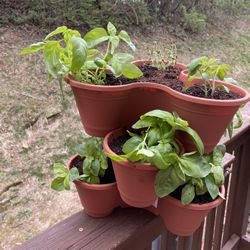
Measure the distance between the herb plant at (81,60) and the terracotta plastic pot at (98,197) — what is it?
253mm

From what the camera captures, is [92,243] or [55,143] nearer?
Result: [92,243]

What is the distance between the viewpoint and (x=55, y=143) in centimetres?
306

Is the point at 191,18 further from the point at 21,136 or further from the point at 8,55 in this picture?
the point at 21,136

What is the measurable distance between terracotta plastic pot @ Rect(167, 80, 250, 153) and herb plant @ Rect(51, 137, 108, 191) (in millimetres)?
207

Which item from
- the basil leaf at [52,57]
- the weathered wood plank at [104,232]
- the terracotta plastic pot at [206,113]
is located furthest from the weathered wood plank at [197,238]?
the basil leaf at [52,57]

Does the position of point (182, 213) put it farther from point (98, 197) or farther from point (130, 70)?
point (130, 70)

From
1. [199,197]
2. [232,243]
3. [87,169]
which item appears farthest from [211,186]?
[232,243]

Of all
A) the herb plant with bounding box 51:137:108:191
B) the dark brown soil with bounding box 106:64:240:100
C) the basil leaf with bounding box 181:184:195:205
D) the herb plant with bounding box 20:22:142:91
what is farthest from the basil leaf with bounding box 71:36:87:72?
the basil leaf with bounding box 181:184:195:205

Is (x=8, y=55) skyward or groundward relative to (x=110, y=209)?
→ groundward

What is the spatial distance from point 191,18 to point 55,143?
349 cm

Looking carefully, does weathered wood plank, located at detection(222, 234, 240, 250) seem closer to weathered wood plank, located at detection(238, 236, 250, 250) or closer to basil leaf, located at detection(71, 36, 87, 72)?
weathered wood plank, located at detection(238, 236, 250, 250)

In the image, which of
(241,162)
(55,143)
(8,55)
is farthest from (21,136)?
(241,162)

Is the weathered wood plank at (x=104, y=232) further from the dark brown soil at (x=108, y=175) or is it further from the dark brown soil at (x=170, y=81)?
the dark brown soil at (x=170, y=81)

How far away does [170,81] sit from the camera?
0.86 meters
